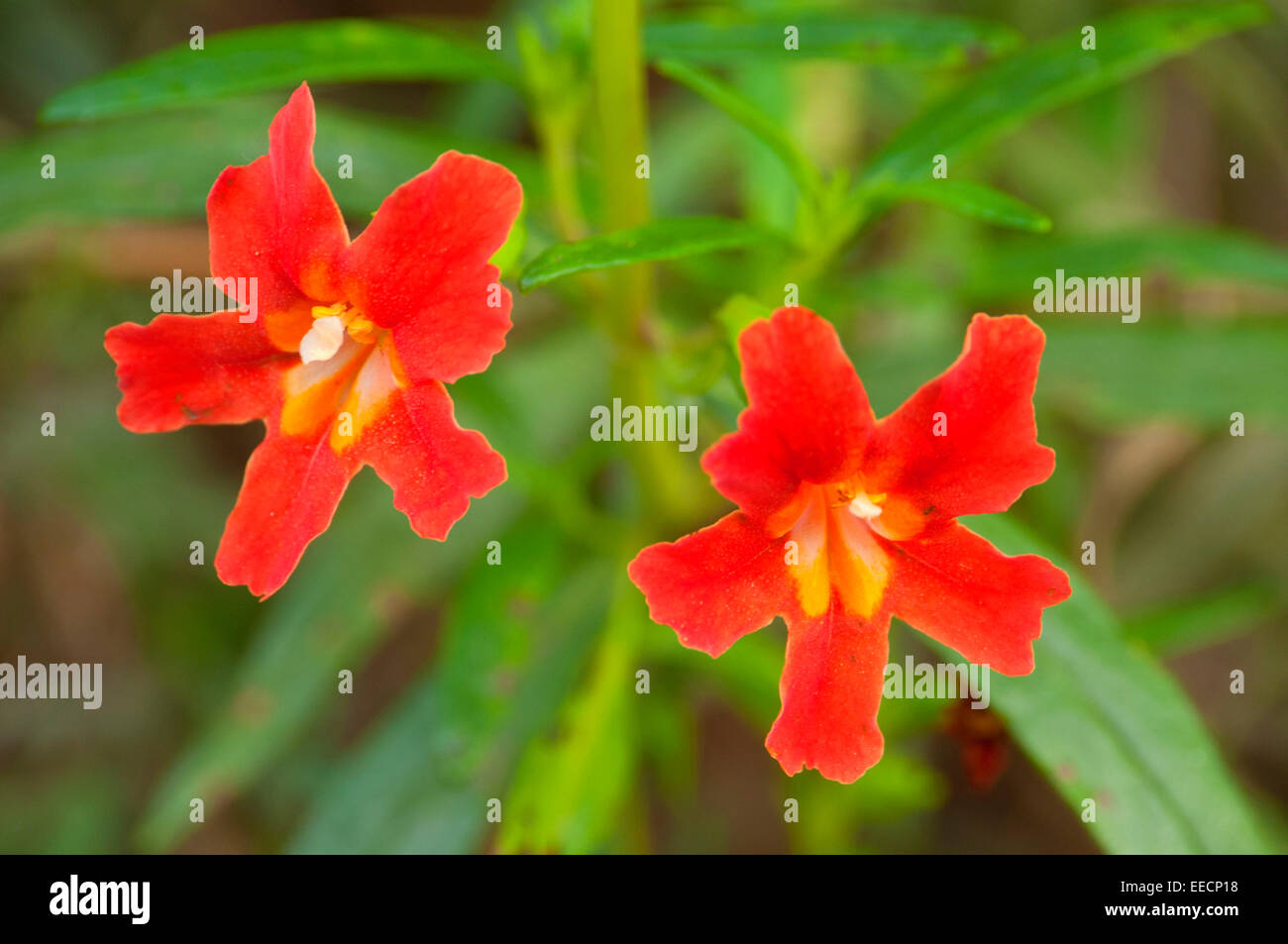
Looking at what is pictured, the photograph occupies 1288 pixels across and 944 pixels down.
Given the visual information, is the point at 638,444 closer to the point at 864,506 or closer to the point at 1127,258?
the point at 864,506

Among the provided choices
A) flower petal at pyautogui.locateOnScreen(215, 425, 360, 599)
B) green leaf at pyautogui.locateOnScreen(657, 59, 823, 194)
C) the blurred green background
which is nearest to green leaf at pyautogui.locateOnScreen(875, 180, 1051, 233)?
the blurred green background

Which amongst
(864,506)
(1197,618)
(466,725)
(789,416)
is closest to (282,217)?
(789,416)

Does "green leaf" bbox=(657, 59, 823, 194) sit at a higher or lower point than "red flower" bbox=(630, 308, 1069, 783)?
higher

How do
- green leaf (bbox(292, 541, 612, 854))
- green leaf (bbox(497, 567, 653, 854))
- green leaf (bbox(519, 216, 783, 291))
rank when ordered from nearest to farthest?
1. green leaf (bbox(519, 216, 783, 291))
2. green leaf (bbox(497, 567, 653, 854))
3. green leaf (bbox(292, 541, 612, 854))

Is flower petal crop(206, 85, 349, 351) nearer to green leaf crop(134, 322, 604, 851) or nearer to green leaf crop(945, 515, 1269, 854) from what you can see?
green leaf crop(134, 322, 604, 851)

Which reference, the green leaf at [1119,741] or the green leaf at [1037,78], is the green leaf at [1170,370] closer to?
the green leaf at [1037,78]

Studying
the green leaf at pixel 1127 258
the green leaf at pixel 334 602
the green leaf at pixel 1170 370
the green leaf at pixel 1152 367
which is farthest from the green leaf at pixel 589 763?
the green leaf at pixel 1170 370

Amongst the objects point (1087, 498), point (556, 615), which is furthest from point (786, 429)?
point (1087, 498)
